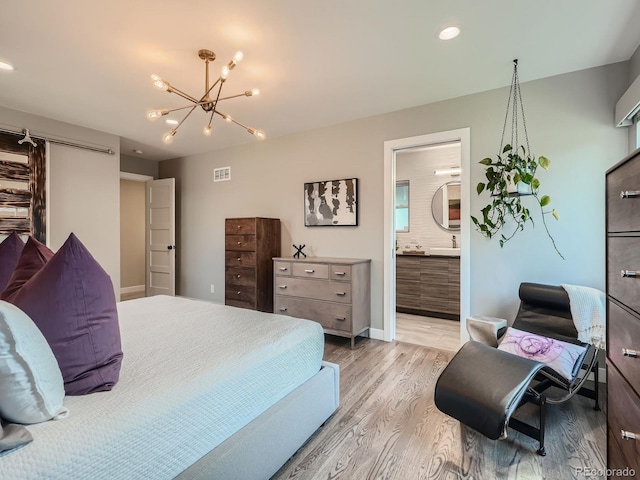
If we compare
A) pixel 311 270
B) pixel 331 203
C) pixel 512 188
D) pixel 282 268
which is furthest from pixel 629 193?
pixel 282 268

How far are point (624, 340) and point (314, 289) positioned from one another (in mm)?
2618

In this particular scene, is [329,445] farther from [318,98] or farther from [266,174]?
[266,174]

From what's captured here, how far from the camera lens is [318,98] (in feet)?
10.2

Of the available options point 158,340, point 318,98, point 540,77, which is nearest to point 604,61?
point 540,77

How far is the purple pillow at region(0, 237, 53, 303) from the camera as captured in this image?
1.41 m

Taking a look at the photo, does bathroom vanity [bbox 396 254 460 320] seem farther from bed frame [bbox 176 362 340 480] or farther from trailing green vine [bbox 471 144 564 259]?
bed frame [bbox 176 362 340 480]

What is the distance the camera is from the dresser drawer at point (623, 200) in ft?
3.37

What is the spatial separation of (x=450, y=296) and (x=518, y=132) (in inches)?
90.3

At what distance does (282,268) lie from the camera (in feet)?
12.1

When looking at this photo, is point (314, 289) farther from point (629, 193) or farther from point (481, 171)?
point (629, 193)

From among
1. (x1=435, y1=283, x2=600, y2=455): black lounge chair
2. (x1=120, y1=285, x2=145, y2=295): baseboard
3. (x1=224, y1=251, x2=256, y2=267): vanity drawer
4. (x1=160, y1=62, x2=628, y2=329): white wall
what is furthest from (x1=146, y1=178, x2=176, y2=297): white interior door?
(x1=435, y1=283, x2=600, y2=455): black lounge chair

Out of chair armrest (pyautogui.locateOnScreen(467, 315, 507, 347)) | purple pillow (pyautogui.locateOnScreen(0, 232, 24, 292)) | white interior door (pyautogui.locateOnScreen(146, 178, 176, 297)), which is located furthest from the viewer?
white interior door (pyautogui.locateOnScreen(146, 178, 176, 297))

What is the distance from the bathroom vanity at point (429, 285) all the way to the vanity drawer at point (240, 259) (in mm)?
2171

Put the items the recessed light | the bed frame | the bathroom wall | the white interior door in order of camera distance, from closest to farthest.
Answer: the bed frame < the recessed light < the bathroom wall < the white interior door
